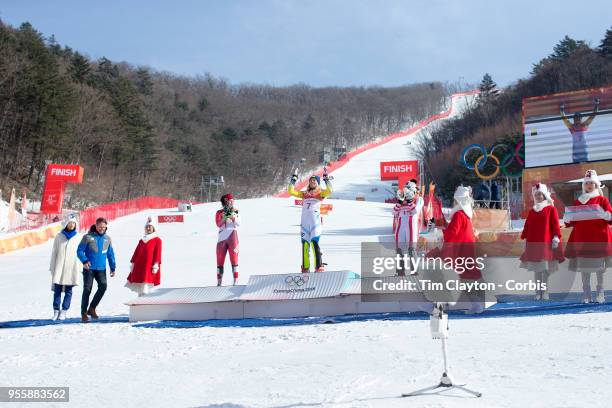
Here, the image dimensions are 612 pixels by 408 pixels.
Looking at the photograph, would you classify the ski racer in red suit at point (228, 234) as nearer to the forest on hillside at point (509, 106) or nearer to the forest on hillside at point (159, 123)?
the forest on hillside at point (509, 106)

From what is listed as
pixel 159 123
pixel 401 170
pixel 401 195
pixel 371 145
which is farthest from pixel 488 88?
pixel 401 195

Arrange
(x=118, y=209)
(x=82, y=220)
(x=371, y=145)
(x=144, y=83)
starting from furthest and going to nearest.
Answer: (x=371, y=145), (x=144, y=83), (x=118, y=209), (x=82, y=220)

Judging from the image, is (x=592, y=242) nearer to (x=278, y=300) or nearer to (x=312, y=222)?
(x=312, y=222)

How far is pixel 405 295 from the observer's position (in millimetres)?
8758

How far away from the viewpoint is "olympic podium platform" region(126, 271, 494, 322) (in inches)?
352

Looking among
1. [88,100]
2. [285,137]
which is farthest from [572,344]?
[285,137]

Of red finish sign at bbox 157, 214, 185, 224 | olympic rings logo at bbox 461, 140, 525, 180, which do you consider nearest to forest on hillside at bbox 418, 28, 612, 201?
olympic rings logo at bbox 461, 140, 525, 180

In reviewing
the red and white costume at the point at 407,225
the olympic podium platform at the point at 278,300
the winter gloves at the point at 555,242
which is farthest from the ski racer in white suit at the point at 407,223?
the winter gloves at the point at 555,242

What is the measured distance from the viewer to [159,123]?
87.6 metres

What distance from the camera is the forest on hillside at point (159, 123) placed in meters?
51.3

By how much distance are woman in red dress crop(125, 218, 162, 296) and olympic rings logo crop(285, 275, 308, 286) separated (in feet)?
8.04

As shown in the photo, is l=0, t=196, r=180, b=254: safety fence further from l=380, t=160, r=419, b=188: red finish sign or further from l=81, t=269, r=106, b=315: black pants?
l=81, t=269, r=106, b=315: black pants

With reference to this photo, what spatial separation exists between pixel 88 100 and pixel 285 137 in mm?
52938

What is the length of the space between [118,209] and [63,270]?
33657 millimetres
